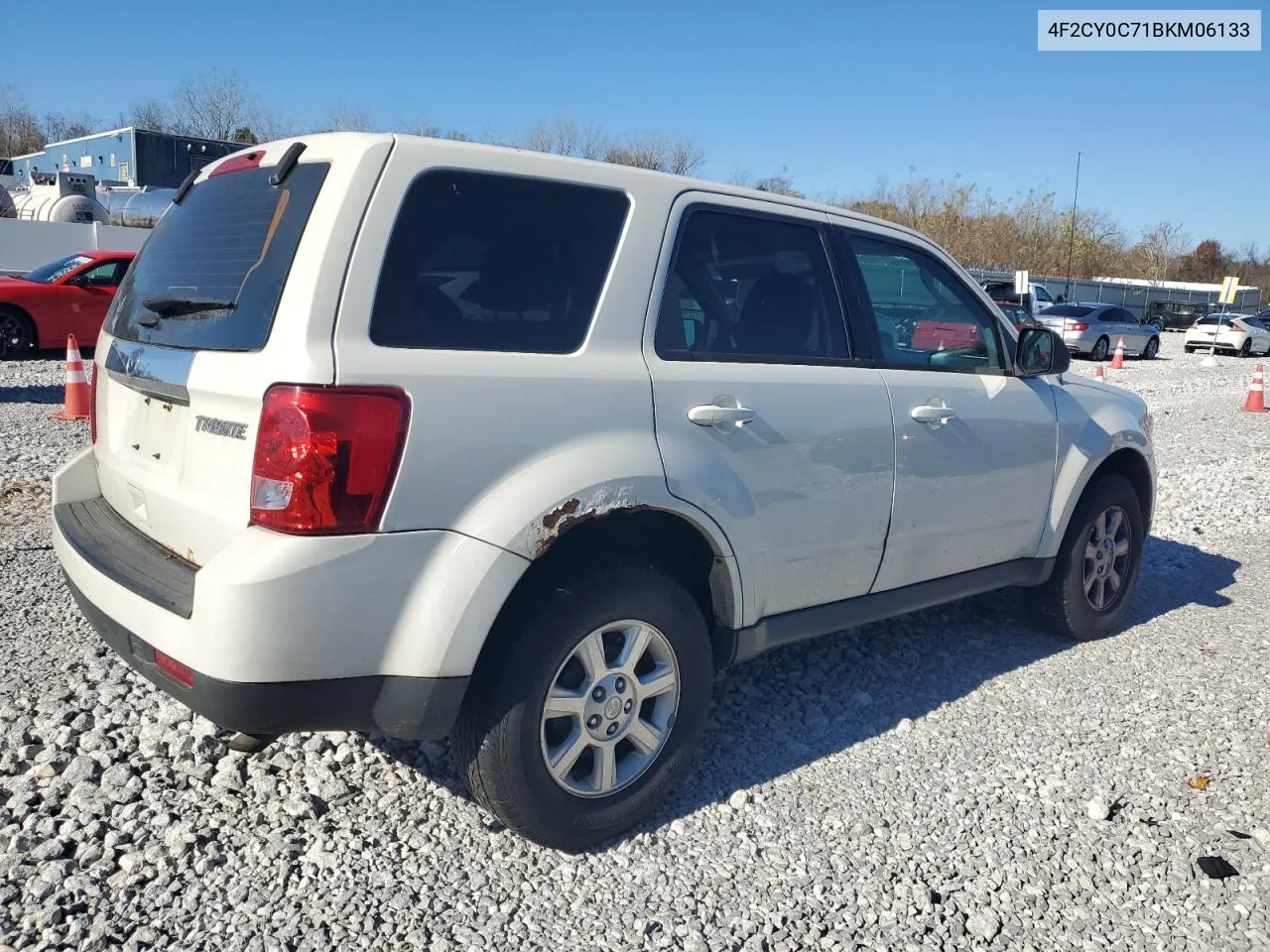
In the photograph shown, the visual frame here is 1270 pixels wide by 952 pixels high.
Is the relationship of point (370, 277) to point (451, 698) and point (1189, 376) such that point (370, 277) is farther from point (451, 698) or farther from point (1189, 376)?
point (1189, 376)

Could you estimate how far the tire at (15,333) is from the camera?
1328 cm

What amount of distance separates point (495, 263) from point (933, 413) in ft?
6.06

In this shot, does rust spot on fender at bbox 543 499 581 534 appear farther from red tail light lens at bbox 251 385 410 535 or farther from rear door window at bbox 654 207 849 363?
rear door window at bbox 654 207 849 363

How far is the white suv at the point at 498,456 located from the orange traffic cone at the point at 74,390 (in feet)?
19.8

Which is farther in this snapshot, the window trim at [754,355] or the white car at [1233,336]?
the white car at [1233,336]

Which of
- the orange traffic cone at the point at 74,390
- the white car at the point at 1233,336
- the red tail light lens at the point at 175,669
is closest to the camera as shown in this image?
the red tail light lens at the point at 175,669

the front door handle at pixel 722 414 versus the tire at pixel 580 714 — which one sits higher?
the front door handle at pixel 722 414

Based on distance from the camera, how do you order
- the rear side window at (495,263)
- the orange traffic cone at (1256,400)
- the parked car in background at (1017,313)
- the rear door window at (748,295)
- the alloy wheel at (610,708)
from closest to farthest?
the rear side window at (495,263), the alloy wheel at (610,708), the rear door window at (748,295), the orange traffic cone at (1256,400), the parked car in background at (1017,313)

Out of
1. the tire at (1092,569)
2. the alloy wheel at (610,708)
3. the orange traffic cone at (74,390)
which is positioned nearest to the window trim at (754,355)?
the alloy wheel at (610,708)

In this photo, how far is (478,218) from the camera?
266 centimetres

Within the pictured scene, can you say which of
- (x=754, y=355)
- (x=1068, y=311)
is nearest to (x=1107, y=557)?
(x=754, y=355)

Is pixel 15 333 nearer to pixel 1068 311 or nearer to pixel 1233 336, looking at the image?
pixel 1068 311

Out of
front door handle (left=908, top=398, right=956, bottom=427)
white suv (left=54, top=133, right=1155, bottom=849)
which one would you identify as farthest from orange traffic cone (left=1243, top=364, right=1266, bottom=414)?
white suv (left=54, top=133, right=1155, bottom=849)

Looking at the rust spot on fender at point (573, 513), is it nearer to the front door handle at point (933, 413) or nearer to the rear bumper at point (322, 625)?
the rear bumper at point (322, 625)
